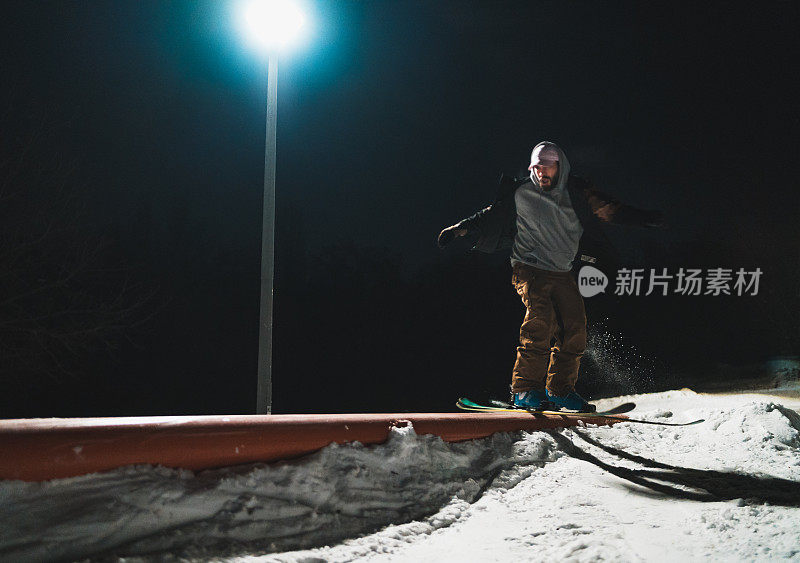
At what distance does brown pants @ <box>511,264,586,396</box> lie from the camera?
483cm

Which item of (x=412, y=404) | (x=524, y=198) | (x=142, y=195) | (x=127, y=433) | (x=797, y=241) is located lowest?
(x=412, y=404)

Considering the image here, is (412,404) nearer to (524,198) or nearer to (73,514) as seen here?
(524,198)

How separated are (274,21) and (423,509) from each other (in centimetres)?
654

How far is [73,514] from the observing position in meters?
2.10

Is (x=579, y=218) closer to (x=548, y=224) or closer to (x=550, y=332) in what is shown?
(x=548, y=224)

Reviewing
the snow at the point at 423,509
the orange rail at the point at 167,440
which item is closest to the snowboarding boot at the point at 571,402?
the snow at the point at 423,509

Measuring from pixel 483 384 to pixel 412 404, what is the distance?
2.85m

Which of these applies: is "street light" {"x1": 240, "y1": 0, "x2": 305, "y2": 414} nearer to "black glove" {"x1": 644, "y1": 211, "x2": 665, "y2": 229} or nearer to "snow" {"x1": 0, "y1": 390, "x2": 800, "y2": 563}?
"black glove" {"x1": 644, "y1": 211, "x2": 665, "y2": 229}

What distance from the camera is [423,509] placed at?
8.54ft

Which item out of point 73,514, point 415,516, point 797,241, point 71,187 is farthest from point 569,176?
point 797,241

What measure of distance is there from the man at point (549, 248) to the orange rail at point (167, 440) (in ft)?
6.57

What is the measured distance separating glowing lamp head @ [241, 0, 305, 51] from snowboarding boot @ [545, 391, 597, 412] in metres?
5.47

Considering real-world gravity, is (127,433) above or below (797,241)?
below

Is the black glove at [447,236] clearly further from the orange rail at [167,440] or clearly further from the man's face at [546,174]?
the orange rail at [167,440]
